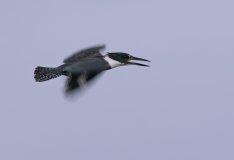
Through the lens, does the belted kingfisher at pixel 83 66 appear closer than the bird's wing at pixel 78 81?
No

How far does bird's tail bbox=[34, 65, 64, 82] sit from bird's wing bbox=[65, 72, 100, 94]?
84cm

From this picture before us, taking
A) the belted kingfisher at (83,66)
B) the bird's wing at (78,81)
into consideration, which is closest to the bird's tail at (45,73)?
the belted kingfisher at (83,66)

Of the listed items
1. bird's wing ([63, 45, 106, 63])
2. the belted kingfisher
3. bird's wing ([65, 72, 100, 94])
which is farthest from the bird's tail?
bird's wing ([65, 72, 100, 94])

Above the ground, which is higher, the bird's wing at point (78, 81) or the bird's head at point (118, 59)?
the bird's head at point (118, 59)

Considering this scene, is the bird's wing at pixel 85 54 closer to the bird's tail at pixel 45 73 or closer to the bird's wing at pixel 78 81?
the bird's tail at pixel 45 73

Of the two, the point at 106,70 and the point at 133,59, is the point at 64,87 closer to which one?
the point at 106,70

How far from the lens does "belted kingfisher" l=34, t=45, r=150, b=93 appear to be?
16750mm

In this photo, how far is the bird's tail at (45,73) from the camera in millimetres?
17734

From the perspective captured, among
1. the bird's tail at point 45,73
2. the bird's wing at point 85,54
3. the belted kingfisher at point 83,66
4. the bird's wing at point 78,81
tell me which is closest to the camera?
the bird's wing at point 78,81

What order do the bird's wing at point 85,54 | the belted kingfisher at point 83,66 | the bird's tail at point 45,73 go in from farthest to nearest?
1. the bird's wing at point 85,54
2. the bird's tail at point 45,73
3. the belted kingfisher at point 83,66

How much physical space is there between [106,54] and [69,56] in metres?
0.95

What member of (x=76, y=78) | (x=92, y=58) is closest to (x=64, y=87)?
(x=76, y=78)

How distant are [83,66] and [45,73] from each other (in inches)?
48.1

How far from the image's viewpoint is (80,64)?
57.1ft
